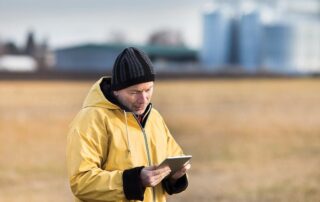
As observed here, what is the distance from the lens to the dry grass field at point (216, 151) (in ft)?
30.6

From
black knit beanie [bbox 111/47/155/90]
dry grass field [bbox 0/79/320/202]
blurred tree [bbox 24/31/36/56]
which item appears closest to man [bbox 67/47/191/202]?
black knit beanie [bbox 111/47/155/90]

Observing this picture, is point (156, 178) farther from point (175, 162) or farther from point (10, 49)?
point (10, 49)

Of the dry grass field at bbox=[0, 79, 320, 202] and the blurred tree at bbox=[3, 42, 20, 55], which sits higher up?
the dry grass field at bbox=[0, 79, 320, 202]

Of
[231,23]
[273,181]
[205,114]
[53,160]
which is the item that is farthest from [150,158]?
[231,23]

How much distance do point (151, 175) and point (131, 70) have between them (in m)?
0.43

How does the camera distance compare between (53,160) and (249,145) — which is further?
(249,145)

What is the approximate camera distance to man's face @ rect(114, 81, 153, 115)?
118 inches

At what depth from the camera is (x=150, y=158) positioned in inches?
123

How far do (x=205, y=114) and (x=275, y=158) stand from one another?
10.0m

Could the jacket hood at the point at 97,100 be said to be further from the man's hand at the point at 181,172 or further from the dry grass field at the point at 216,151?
the dry grass field at the point at 216,151

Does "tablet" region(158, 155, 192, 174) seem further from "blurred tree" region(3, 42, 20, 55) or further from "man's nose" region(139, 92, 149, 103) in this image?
"blurred tree" region(3, 42, 20, 55)

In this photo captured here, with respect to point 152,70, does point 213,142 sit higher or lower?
lower

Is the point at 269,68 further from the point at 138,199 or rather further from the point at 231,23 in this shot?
the point at 138,199

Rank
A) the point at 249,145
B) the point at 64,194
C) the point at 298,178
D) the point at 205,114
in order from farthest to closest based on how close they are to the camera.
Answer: the point at 205,114
the point at 249,145
the point at 298,178
the point at 64,194
